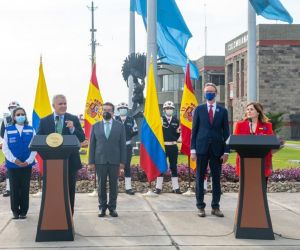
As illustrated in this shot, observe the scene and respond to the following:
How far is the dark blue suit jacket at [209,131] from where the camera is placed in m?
8.70

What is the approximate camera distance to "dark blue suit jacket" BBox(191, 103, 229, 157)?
8.70 meters

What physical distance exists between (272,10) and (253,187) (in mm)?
7515

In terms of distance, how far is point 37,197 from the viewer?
36.6 ft

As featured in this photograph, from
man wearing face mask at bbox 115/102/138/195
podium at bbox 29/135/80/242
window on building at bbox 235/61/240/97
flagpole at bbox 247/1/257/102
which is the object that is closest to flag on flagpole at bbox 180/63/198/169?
man wearing face mask at bbox 115/102/138/195

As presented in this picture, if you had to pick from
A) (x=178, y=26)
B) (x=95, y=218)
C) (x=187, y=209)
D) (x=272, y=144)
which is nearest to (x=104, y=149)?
(x=95, y=218)

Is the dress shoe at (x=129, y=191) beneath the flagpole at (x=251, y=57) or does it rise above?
beneath

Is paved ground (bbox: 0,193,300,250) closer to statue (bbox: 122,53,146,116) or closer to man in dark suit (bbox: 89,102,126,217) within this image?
man in dark suit (bbox: 89,102,126,217)

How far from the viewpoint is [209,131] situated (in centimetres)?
872

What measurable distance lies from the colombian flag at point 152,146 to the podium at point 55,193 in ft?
13.8

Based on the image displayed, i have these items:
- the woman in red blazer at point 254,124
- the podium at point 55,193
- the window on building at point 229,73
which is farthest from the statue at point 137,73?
the window on building at point 229,73

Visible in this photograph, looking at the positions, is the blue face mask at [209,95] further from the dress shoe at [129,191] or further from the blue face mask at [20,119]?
the dress shoe at [129,191]

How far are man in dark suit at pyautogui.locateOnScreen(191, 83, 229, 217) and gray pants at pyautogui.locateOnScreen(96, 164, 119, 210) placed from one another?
48.9 inches

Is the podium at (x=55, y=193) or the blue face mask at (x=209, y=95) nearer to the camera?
the podium at (x=55, y=193)

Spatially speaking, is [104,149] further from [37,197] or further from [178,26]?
[178,26]
